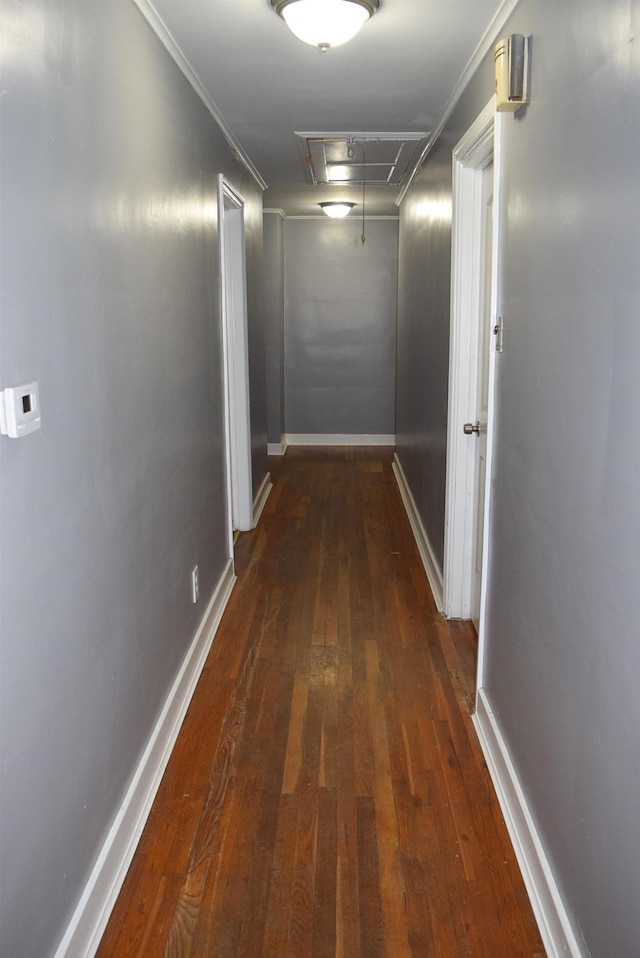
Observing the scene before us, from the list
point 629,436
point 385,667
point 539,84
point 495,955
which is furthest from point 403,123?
point 495,955

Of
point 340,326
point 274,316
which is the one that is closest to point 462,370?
point 274,316

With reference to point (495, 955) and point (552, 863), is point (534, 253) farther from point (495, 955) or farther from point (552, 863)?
point (495, 955)

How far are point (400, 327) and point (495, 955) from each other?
5.51 meters

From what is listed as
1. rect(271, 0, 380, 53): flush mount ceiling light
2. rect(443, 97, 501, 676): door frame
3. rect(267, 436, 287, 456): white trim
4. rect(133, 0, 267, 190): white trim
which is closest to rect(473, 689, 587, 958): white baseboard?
rect(443, 97, 501, 676): door frame

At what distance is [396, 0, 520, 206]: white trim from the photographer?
2298 millimetres

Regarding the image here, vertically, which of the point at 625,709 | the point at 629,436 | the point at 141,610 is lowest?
the point at 141,610

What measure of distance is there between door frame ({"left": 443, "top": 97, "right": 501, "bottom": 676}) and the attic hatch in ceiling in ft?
2.93

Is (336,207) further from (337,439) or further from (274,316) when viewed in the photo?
(337,439)

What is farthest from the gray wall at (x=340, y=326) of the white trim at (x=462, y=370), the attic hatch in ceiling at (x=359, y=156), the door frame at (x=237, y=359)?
the white trim at (x=462, y=370)

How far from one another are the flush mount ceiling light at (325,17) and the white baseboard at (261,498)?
347 centimetres

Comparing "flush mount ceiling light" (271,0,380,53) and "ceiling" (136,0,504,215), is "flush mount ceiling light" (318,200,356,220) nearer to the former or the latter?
"ceiling" (136,0,504,215)

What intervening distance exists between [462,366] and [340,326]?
471 centimetres

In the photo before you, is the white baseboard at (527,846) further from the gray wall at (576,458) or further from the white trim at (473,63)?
the white trim at (473,63)

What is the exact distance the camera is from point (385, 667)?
10.6ft
